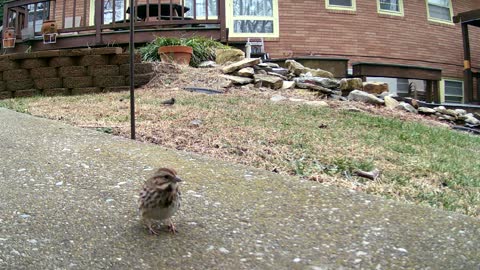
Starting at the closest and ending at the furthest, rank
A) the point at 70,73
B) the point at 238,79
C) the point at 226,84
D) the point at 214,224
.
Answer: the point at 214,224
the point at 70,73
the point at 226,84
the point at 238,79

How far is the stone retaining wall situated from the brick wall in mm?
6047

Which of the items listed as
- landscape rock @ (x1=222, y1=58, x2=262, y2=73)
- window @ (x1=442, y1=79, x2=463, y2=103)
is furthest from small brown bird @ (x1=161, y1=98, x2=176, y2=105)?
window @ (x1=442, y1=79, x2=463, y2=103)

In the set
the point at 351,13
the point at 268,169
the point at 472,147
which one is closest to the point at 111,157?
the point at 268,169

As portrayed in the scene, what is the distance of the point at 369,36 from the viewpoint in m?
14.2

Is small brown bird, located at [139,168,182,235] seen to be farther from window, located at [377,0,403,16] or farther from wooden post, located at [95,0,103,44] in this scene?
window, located at [377,0,403,16]

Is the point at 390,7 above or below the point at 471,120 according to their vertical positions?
above

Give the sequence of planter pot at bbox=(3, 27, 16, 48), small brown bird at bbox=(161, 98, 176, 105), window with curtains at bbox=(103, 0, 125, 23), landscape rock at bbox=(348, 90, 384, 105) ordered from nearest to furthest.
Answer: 1. small brown bird at bbox=(161, 98, 176, 105)
2. landscape rock at bbox=(348, 90, 384, 105)
3. planter pot at bbox=(3, 27, 16, 48)
4. window with curtains at bbox=(103, 0, 125, 23)

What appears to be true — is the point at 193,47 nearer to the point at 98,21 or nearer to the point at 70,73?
the point at 98,21

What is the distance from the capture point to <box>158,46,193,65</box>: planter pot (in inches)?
364

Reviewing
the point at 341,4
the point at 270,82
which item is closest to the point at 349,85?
the point at 270,82

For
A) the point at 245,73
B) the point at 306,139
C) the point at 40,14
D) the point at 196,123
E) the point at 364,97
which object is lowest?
the point at 306,139

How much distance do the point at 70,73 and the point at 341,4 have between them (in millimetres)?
8886

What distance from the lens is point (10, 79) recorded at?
8453mm

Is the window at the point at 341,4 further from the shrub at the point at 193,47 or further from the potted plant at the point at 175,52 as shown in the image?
the potted plant at the point at 175,52
